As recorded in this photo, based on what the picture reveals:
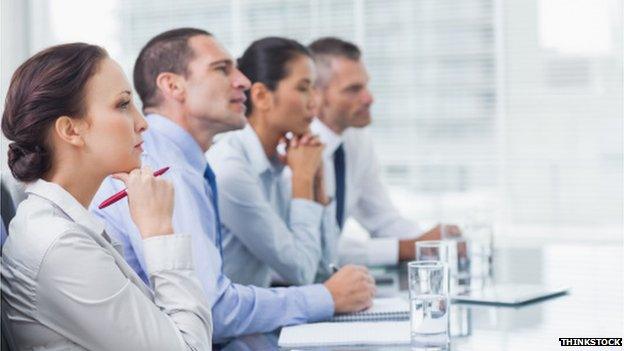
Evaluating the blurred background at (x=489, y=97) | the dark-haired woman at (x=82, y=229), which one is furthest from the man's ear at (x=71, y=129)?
the blurred background at (x=489, y=97)

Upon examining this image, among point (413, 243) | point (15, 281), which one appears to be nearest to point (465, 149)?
point (413, 243)

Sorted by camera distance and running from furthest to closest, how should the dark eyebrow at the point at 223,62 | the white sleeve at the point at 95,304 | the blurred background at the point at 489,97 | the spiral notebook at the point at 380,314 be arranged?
the blurred background at the point at 489,97, the dark eyebrow at the point at 223,62, the spiral notebook at the point at 380,314, the white sleeve at the point at 95,304

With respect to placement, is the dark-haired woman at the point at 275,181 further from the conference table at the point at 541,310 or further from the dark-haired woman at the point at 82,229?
the dark-haired woman at the point at 82,229

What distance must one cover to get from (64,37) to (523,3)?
2.48m

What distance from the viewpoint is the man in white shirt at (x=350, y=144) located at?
3236 millimetres

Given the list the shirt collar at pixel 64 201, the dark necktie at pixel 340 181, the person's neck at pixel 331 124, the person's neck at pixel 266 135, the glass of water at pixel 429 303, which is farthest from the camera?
the person's neck at pixel 331 124

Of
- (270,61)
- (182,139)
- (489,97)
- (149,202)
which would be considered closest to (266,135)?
(270,61)

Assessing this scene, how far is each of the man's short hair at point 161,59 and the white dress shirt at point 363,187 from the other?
3.43 ft

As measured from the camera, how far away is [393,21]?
4617mm

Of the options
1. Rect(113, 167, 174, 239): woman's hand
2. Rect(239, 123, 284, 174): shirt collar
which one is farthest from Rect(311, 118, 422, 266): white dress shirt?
Rect(113, 167, 174, 239): woman's hand

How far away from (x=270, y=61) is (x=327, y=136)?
26.0 inches

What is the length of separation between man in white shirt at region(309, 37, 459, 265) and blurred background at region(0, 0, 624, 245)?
3.40 ft

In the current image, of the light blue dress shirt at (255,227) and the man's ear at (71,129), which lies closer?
the man's ear at (71,129)

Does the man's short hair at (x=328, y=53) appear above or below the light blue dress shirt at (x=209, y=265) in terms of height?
above
